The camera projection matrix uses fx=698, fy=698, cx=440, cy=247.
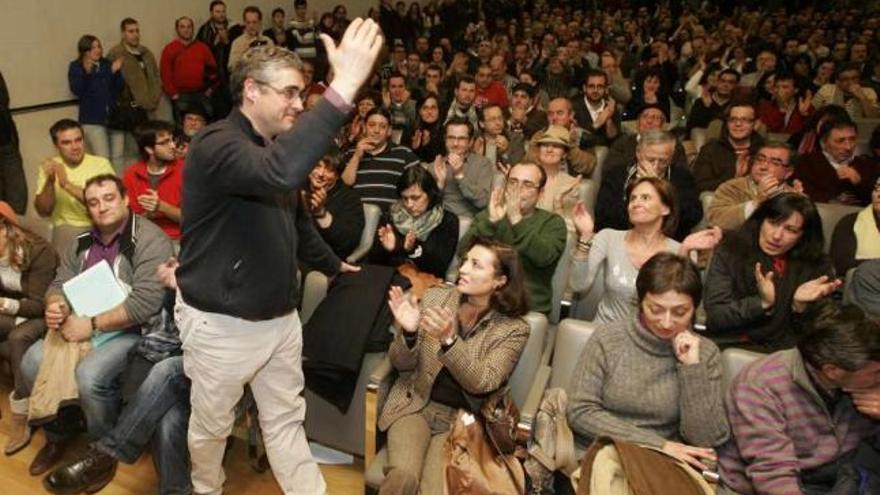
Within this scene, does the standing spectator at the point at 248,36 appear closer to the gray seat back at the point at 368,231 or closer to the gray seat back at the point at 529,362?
the gray seat back at the point at 368,231

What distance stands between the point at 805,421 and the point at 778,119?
394cm

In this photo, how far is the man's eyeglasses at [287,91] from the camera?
1.65 m

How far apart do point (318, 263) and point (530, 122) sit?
3044mm

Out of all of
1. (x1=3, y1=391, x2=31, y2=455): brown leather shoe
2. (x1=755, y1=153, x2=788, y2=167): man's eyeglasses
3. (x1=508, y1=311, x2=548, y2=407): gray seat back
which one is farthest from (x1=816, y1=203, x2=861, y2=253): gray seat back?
(x1=3, y1=391, x2=31, y2=455): brown leather shoe

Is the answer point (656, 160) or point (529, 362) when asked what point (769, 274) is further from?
point (656, 160)

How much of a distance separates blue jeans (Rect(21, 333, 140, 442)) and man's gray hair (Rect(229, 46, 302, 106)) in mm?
1243

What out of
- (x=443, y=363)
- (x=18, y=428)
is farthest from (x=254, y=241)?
(x=18, y=428)

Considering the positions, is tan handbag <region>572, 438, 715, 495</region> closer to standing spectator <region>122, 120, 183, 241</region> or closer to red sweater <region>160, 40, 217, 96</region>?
standing spectator <region>122, 120, 183, 241</region>

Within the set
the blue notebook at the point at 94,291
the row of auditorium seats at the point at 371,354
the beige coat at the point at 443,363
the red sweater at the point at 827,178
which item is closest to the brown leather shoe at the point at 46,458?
the blue notebook at the point at 94,291

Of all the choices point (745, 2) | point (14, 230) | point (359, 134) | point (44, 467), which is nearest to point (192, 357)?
point (44, 467)

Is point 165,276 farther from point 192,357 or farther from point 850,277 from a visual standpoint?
point 850,277

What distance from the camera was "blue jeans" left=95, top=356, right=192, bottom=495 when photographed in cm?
→ 223

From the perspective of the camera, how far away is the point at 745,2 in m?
12.9

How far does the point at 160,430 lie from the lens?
2.26m
